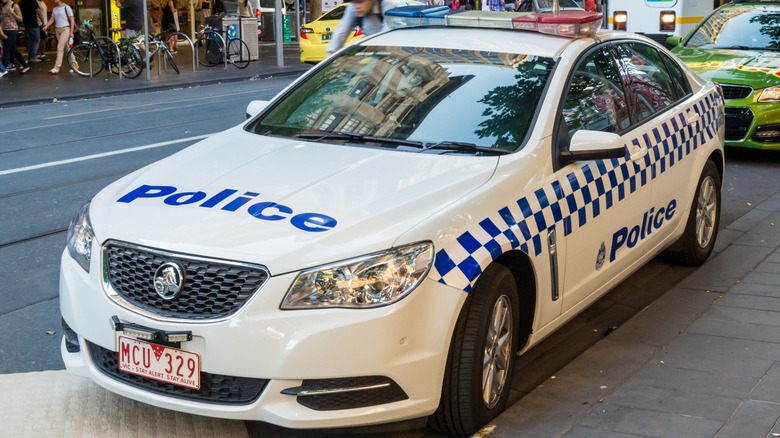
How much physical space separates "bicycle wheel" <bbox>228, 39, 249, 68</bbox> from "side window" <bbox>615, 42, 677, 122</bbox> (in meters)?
18.1

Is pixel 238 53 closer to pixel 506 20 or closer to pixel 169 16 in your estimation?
pixel 169 16

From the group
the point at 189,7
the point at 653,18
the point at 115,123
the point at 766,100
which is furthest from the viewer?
the point at 189,7

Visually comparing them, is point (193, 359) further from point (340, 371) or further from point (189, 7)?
point (189, 7)

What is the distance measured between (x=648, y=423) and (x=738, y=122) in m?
6.89

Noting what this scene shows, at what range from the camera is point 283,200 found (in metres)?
4.30

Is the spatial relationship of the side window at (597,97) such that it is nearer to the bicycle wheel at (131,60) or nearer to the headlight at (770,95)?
the headlight at (770,95)

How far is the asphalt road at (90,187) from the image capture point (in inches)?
217

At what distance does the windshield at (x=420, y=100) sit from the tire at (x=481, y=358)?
796 mm

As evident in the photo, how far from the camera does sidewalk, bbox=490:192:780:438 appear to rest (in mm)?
4453

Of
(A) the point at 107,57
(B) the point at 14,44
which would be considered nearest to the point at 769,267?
(A) the point at 107,57

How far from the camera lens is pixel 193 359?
391 cm

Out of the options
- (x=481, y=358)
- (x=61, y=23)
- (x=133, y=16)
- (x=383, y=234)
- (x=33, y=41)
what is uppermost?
(x=133, y=16)

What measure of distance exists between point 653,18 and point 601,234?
15.8 meters

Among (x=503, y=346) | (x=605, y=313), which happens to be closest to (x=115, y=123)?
(x=605, y=313)
